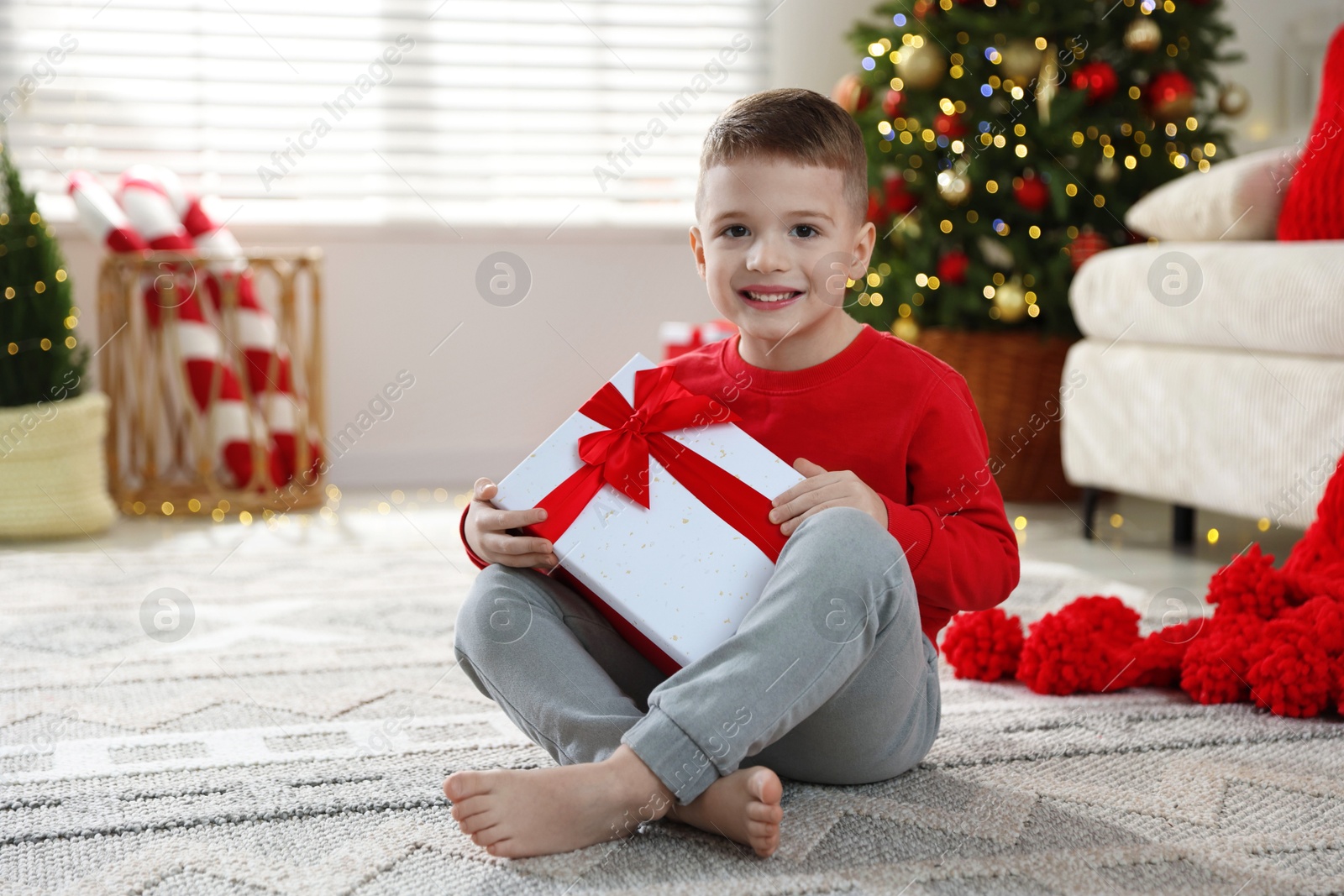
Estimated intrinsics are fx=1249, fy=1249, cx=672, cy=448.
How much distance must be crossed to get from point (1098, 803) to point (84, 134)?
251cm

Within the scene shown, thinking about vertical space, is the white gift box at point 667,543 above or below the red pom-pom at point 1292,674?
above

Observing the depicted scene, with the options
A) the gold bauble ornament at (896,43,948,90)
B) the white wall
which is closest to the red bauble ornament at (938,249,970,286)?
the gold bauble ornament at (896,43,948,90)

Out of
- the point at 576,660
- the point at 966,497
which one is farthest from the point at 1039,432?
the point at 576,660

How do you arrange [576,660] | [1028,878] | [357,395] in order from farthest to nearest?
→ [357,395], [576,660], [1028,878]

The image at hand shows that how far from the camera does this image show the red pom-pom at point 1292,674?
1.08 m

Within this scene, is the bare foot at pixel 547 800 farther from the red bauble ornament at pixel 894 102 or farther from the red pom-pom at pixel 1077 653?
the red bauble ornament at pixel 894 102

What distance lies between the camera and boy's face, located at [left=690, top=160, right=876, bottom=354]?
92 centimetres

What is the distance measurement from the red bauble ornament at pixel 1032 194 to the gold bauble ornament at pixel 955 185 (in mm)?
91

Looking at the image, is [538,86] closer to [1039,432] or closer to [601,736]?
[1039,432]

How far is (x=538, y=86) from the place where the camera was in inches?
112

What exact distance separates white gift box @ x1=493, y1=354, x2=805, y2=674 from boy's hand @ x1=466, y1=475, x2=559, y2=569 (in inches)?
0.5

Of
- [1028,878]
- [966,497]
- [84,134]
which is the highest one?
[84,134]

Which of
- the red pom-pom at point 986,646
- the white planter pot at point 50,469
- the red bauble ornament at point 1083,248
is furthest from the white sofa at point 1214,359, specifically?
the white planter pot at point 50,469

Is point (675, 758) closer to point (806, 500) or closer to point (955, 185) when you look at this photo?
point (806, 500)
